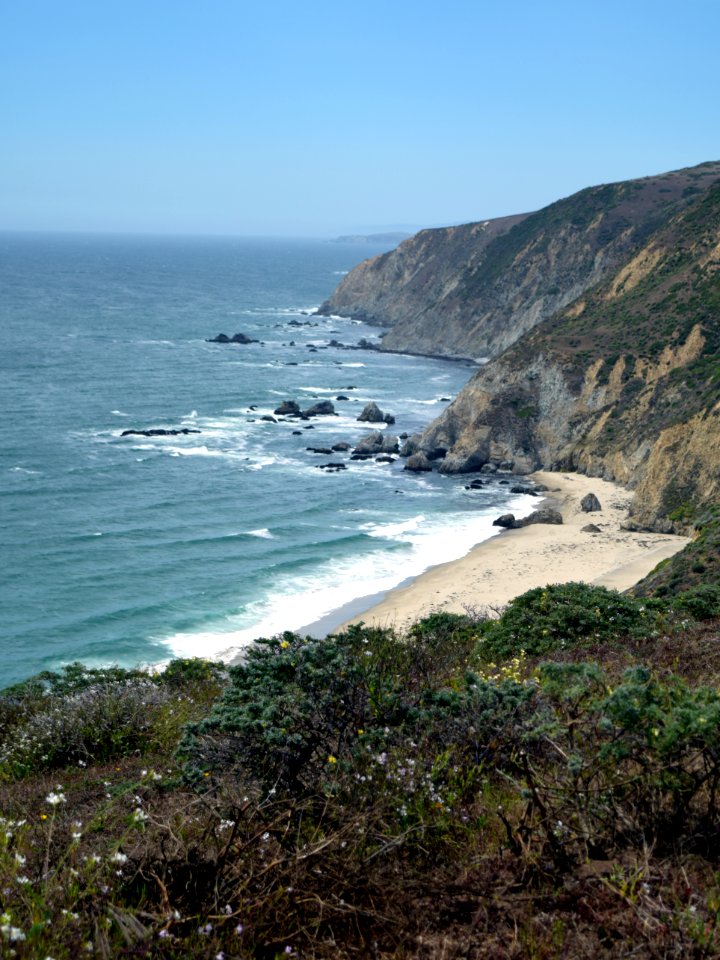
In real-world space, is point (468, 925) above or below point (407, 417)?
above

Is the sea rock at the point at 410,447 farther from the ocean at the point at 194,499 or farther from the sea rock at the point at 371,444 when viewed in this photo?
the ocean at the point at 194,499

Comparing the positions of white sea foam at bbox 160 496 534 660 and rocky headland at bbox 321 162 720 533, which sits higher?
rocky headland at bbox 321 162 720 533

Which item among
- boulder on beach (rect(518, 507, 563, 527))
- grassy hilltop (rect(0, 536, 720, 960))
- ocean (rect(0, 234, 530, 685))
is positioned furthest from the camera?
boulder on beach (rect(518, 507, 563, 527))

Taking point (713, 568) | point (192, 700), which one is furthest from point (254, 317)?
point (192, 700)

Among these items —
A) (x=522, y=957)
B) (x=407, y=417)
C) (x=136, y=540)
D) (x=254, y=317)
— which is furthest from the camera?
(x=254, y=317)

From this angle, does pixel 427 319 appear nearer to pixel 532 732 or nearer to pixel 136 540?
pixel 136 540

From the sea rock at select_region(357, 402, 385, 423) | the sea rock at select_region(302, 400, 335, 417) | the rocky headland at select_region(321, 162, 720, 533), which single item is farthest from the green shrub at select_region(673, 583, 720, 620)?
the sea rock at select_region(302, 400, 335, 417)

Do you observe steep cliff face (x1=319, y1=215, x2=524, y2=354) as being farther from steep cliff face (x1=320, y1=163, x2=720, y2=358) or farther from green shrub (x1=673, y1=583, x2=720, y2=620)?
green shrub (x1=673, y1=583, x2=720, y2=620)
